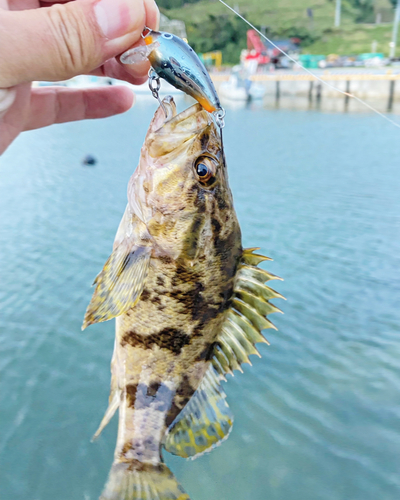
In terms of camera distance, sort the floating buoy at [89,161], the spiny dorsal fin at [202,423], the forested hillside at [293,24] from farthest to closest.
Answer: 1. the forested hillside at [293,24]
2. the floating buoy at [89,161]
3. the spiny dorsal fin at [202,423]

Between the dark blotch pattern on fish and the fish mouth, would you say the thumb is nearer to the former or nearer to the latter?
the fish mouth

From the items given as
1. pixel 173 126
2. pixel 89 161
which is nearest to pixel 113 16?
pixel 173 126

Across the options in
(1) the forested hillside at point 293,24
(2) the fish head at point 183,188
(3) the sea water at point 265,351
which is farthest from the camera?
(1) the forested hillside at point 293,24

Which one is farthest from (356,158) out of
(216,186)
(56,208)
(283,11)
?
(283,11)

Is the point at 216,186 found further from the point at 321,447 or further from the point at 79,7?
the point at 321,447

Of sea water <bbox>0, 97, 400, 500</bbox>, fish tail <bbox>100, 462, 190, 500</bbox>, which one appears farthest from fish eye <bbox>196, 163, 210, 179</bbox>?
sea water <bbox>0, 97, 400, 500</bbox>

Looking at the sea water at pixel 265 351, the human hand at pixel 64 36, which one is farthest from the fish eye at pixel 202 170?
the sea water at pixel 265 351

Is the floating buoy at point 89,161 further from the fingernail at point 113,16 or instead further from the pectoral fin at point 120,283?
the fingernail at point 113,16
